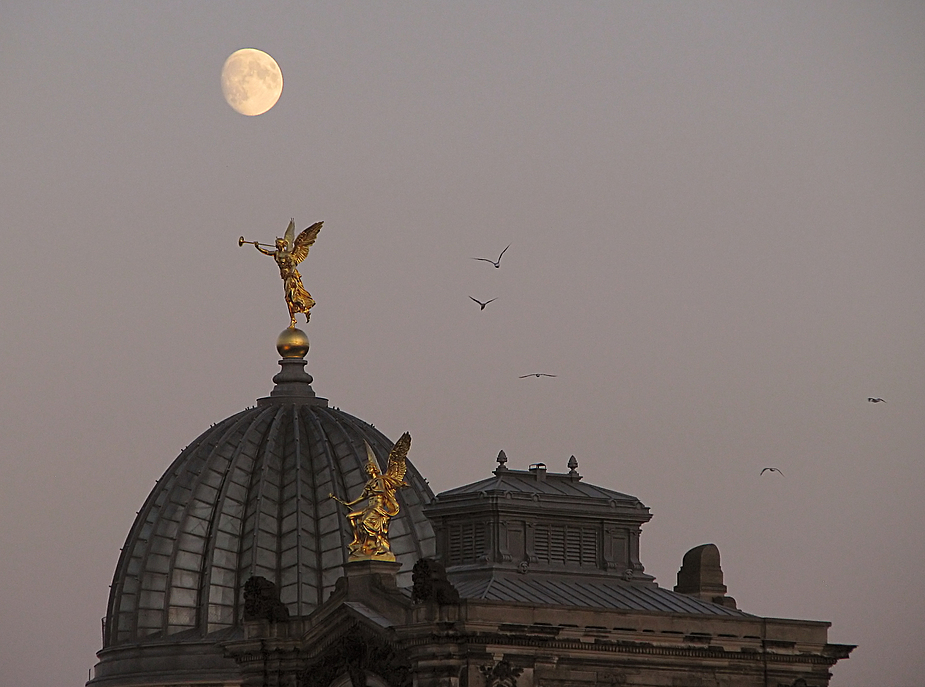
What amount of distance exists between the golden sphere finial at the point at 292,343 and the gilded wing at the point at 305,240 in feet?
47.5

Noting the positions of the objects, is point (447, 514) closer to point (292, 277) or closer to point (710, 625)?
point (710, 625)

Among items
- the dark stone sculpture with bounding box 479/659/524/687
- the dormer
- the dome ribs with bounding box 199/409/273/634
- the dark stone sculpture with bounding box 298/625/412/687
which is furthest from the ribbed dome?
the dark stone sculpture with bounding box 479/659/524/687

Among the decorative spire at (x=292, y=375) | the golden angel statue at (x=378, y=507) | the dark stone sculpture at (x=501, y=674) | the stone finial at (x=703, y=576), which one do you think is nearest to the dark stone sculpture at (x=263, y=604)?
the golden angel statue at (x=378, y=507)

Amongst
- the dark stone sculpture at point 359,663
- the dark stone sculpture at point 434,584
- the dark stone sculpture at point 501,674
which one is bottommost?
the dark stone sculpture at point 501,674

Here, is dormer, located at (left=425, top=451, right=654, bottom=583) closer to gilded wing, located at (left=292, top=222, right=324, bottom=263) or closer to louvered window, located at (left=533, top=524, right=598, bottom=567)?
louvered window, located at (left=533, top=524, right=598, bottom=567)

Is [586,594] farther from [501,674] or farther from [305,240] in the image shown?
[305,240]

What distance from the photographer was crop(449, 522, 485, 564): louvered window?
295 ft

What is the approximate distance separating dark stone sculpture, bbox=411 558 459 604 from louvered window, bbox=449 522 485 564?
20.3 ft

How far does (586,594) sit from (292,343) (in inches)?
1763

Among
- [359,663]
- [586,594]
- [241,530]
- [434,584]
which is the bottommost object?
[359,663]

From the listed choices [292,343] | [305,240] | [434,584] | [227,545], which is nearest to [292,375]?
[292,343]

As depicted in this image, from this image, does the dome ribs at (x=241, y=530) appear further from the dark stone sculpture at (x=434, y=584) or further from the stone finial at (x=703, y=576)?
the dark stone sculpture at (x=434, y=584)

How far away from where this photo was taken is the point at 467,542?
90500 mm

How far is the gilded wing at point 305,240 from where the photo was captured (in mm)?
116062
